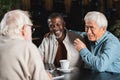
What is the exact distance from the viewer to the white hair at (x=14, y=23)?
1706 mm

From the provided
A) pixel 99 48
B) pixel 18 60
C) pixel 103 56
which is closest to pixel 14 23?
pixel 18 60

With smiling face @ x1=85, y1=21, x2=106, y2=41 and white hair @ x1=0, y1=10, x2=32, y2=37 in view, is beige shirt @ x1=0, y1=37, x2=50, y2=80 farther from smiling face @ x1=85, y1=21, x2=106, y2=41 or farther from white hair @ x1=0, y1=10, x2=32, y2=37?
smiling face @ x1=85, y1=21, x2=106, y2=41

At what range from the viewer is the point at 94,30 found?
102 inches

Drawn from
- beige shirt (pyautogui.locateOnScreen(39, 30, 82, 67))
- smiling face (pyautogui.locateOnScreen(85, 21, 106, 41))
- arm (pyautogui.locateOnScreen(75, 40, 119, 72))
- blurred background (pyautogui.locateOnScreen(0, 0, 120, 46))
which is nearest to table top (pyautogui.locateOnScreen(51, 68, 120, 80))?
arm (pyautogui.locateOnScreen(75, 40, 119, 72))

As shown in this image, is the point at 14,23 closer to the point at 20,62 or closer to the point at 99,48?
the point at 20,62

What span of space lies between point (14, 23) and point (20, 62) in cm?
23

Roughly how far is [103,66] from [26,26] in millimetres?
869

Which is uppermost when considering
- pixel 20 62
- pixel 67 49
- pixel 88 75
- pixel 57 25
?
pixel 57 25

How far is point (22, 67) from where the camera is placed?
1.65 m

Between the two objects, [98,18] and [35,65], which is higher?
[98,18]

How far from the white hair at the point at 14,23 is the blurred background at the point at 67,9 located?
347cm

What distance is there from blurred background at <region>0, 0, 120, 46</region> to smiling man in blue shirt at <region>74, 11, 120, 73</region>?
282cm

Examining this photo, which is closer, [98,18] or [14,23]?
[14,23]

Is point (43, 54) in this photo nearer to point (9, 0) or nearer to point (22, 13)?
point (22, 13)
